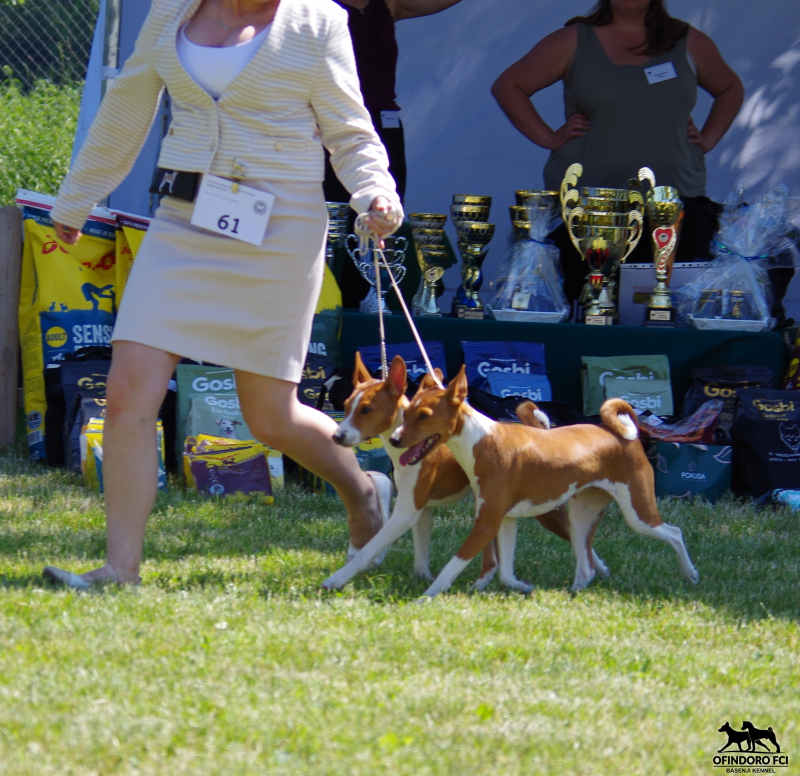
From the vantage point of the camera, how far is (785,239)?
5.27m

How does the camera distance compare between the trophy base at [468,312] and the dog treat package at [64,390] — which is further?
the trophy base at [468,312]

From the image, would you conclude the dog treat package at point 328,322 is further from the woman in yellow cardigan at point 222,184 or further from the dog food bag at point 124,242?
the woman in yellow cardigan at point 222,184

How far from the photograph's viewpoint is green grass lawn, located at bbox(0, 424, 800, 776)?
196 cm

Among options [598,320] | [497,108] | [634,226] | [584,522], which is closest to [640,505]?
[584,522]

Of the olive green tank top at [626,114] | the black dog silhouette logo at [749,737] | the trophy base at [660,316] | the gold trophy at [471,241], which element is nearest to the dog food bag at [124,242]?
the gold trophy at [471,241]

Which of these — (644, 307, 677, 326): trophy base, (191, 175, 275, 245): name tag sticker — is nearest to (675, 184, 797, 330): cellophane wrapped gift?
(644, 307, 677, 326): trophy base

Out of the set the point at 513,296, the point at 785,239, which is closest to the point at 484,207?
the point at 513,296

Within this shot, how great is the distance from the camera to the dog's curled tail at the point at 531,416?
3.35 m

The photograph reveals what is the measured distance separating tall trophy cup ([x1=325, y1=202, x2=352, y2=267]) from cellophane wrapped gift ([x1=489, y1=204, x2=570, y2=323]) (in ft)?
2.79

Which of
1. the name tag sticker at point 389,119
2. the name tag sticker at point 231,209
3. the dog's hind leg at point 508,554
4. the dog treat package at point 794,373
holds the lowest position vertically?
the dog's hind leg at point 508,554

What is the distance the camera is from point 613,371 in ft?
16.6

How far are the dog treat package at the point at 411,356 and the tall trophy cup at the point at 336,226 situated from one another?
0.54 meters

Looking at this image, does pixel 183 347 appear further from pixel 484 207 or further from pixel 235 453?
pixel 484 207

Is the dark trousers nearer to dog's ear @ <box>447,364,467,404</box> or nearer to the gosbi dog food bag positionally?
the gosbi dog food bag
